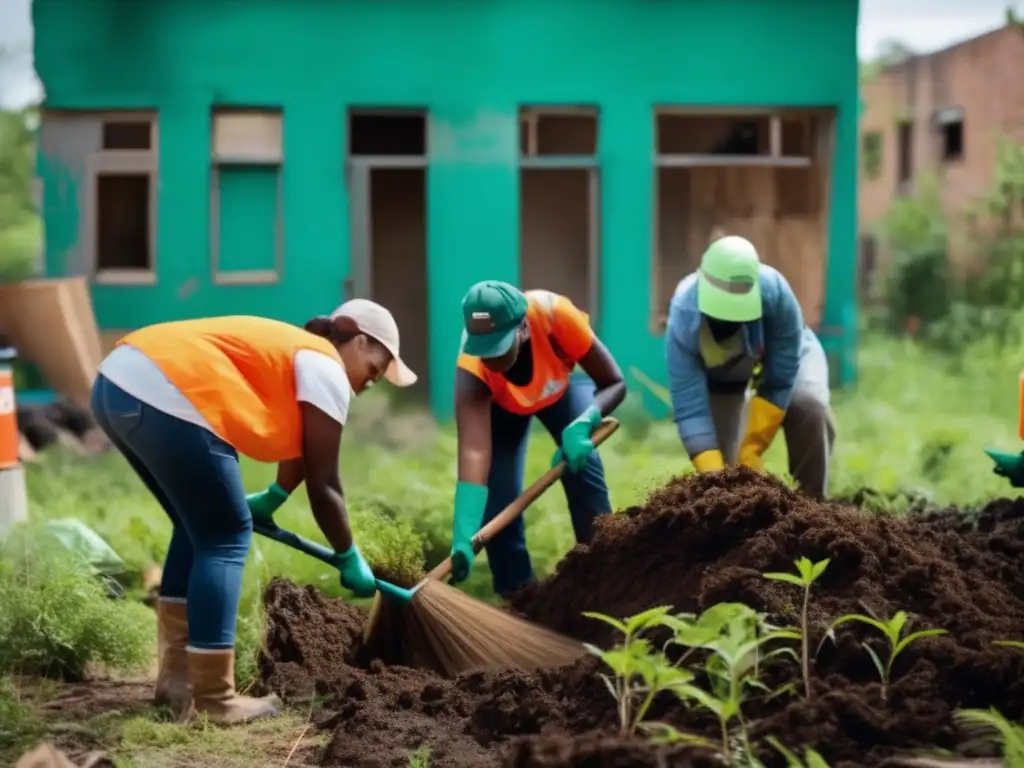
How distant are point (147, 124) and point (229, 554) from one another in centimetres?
767

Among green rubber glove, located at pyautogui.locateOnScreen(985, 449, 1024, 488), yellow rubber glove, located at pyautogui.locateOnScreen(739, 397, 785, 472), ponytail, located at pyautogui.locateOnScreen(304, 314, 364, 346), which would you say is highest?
ponytail, located at pyautogui.locateOnScreen(304, 314, 364, 346)

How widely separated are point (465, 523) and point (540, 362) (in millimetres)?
721

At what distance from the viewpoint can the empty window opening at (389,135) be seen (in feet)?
40.3

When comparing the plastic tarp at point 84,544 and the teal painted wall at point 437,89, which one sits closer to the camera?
the plastic tarp at point 84,544

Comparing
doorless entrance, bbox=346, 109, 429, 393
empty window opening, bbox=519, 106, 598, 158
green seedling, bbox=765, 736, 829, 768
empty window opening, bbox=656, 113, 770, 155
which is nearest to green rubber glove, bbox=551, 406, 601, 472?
green seedling, bbox=765, 736, 829, 768

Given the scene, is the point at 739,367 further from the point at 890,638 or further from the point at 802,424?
the point at 890,638

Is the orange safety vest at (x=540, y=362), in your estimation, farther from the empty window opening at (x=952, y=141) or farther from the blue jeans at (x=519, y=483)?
the empty window opening at (x=952, y=141)

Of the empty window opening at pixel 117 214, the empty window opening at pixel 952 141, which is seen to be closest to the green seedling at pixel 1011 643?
the empty window opening at pixel 117 214

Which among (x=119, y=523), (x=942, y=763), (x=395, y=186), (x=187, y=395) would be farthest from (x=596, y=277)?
(x=942, y=763)

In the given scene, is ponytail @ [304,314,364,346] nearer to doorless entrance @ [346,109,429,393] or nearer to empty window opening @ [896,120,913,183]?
doorless entrance @ [346,109,429,393]

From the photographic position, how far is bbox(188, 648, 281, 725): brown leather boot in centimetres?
501

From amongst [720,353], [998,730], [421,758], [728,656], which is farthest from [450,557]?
[998,730]

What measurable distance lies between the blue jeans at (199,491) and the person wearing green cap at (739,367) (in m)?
2.03

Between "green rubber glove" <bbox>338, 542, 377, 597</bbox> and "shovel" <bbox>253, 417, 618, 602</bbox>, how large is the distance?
0.04 meters
